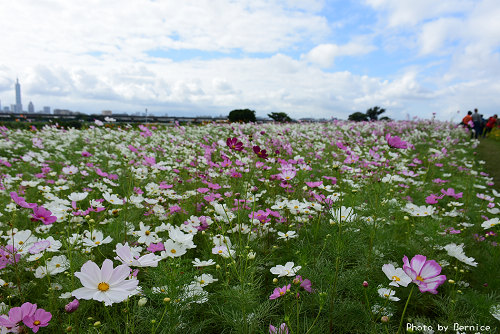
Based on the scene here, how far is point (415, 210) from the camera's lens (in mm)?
2205

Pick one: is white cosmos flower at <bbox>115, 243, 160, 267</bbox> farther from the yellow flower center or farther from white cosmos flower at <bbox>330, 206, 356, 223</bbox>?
white cosmos flower at <bbox>330, 206, 356, 223</bbox>

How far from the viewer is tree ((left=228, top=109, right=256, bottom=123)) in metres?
14.7

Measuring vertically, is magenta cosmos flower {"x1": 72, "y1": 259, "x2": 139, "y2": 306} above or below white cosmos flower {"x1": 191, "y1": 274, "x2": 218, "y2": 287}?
above

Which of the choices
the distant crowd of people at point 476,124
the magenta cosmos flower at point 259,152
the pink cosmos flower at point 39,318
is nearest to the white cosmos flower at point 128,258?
the pink cosmos flower at point 39,318

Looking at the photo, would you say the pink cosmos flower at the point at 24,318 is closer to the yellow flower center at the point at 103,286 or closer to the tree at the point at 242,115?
the yellow flower center at the point at 103,286

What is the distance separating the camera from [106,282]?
868mm

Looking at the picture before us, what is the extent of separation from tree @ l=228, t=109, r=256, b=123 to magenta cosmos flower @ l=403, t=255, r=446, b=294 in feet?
45.6

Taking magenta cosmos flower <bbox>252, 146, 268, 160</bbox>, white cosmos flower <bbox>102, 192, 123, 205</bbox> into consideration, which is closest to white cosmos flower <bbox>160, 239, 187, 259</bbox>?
white cosmos flower <bbox>102, 192, 123, 205</bbox>

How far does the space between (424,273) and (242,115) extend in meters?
14.2

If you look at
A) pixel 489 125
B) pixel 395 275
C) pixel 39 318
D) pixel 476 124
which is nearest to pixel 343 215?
pixel 395 275

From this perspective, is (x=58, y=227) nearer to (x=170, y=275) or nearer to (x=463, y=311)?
(x=170, y=275)

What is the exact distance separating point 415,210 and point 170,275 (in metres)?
1.91

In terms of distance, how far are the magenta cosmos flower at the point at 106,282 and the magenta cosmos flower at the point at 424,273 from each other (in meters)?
0.84

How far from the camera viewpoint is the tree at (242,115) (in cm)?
1474
